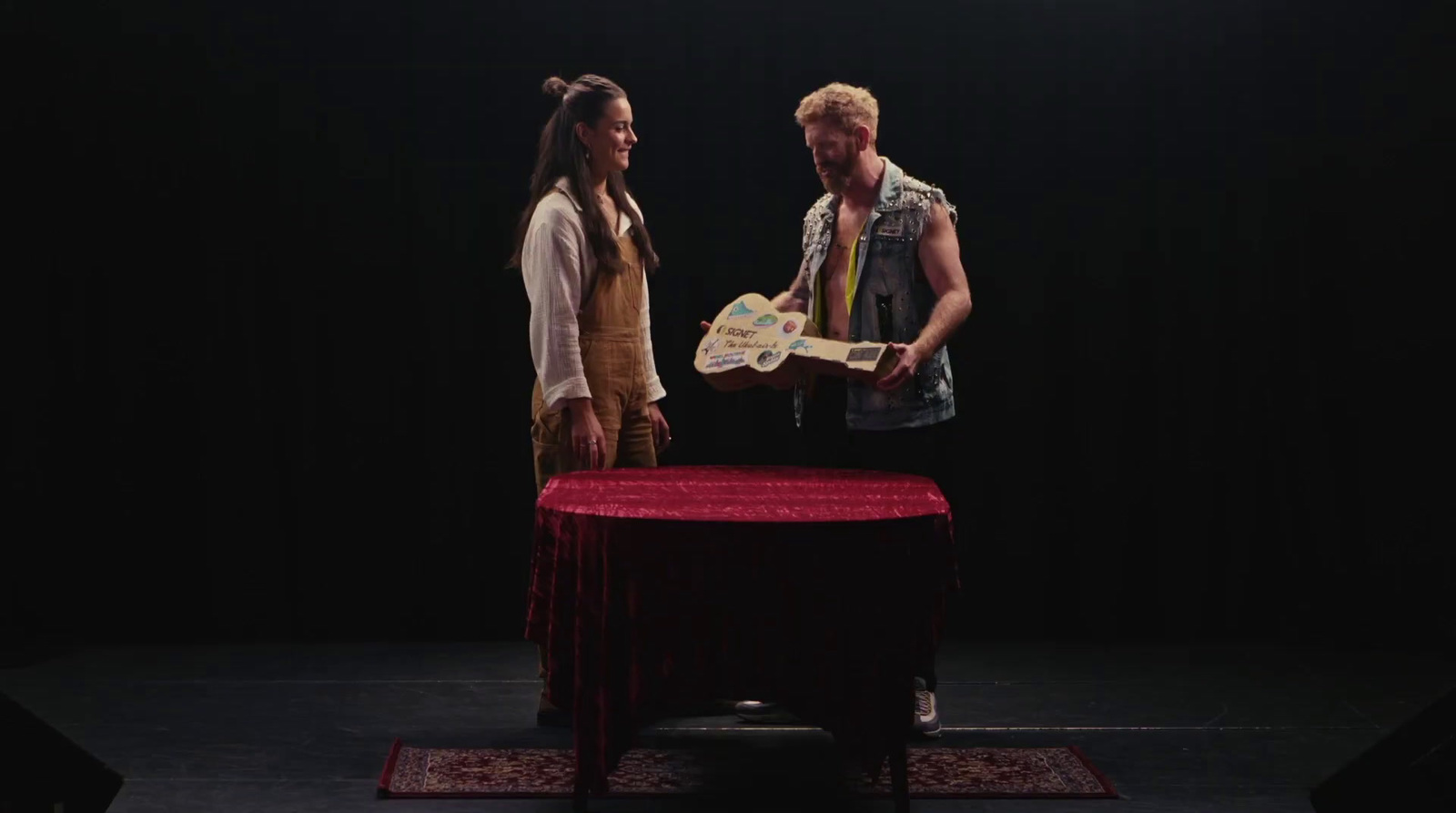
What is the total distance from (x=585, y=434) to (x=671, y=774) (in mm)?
859

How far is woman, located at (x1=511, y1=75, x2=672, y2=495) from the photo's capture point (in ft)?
12.8

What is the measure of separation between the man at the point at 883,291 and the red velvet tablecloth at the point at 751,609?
32.3 inches

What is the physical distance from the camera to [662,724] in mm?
4082

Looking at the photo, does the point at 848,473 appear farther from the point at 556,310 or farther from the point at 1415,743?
the point at 1415,743

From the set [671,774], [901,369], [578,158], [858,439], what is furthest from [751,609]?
[578,158]

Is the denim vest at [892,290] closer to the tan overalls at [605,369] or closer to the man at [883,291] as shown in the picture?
the man at [883,291]

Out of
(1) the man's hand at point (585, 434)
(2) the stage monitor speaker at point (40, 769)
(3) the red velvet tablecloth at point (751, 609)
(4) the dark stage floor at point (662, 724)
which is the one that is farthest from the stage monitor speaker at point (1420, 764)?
(1) the man's hand at point (585, 434)

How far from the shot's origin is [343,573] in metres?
5.20

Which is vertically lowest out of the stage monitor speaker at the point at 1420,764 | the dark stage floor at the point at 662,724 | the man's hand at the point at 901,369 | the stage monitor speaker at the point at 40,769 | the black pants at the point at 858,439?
the dark stage floor at the point at 662,724

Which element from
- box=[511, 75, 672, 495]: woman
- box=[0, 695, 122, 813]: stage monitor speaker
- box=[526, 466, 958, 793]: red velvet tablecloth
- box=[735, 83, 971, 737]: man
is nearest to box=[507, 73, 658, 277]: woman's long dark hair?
box=[511, 75, 672, 495]: woman

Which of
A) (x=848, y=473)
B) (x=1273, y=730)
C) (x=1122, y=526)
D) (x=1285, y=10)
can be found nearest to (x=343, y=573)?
(x=848, y=473)

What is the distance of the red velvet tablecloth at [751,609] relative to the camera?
2.92 m

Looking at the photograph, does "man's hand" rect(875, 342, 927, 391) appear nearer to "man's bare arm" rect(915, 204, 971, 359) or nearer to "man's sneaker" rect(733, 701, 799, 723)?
"man's bare arm" rect(915, 204, 971, 359)

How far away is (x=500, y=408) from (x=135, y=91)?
1.54 meters
